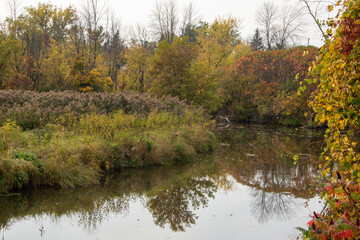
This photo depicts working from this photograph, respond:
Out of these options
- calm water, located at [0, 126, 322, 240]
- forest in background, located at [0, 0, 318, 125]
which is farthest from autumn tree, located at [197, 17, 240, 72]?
calm water, located at [0, 126, 322, 240]

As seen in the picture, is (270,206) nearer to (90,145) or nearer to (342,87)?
(342,87)

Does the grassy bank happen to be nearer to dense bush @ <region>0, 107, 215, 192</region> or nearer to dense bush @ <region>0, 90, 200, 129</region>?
dense bush @ <region>0, 107, 215, 192</region>

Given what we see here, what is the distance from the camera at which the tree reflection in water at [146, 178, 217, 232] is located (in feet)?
23.4

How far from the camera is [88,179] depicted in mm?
9133

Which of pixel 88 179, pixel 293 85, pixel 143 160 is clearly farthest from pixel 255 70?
pixel 88 179

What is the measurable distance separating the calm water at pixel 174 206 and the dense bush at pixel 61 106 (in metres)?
4.20

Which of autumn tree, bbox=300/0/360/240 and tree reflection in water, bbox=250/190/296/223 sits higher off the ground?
autumn tree, bbox=300/0/360/240

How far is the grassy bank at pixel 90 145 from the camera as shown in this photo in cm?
843

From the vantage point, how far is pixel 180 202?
829 cm

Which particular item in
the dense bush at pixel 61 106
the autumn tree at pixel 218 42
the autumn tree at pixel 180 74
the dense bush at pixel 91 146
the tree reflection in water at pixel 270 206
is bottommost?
the tree reflection in water at pixel 270 206

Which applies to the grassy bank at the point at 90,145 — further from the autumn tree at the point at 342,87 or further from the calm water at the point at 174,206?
the autumn tree at the point at 342,87

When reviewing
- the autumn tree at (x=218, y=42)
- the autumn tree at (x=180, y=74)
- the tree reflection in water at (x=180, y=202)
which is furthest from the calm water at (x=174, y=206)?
the autumn tree at (x=218, y=42)

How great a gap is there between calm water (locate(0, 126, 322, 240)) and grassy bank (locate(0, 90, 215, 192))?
0.49 metres

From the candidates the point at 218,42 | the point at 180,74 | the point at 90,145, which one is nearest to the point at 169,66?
the point at 180,74
